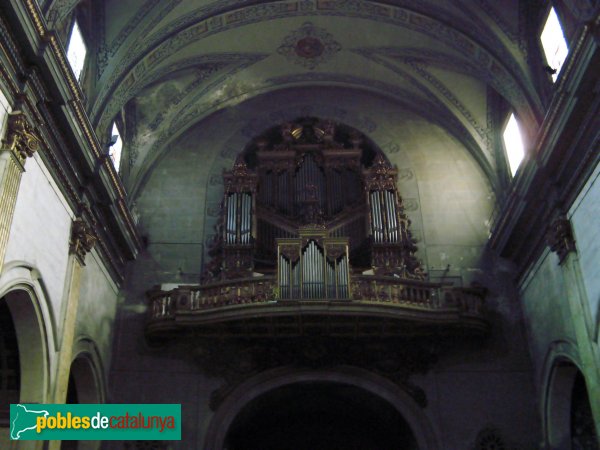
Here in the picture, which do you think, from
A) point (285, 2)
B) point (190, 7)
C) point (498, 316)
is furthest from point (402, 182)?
point (190, 7)

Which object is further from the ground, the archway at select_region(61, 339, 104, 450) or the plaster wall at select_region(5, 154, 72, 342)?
the plaster wall at select_region(5, 154, 72, 342)

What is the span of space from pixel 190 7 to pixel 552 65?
7.40 m

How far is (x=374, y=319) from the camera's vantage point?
14000 millimetres

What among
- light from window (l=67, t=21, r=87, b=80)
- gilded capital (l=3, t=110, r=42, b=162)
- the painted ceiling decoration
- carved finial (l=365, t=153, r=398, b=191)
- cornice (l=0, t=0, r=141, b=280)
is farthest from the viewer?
carved finial (l=365, t=153, r=398, b=191)

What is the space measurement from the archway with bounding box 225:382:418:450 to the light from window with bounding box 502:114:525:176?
621cm

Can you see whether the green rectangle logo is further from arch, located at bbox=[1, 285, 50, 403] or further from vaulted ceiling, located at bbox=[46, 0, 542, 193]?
vaulted ceiling, located at bbox=[46, 0, 542, 193]

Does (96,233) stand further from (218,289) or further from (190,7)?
(190,7)

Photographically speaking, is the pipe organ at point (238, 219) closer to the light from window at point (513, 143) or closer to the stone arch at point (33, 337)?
the stone arch at point (33, 337)

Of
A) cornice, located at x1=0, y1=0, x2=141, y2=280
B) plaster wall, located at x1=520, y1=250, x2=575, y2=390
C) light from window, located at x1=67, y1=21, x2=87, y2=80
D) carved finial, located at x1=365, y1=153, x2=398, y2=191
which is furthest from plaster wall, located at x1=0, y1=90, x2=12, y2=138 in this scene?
plaster wall, located at x1=520, y1=250, x2=575, y2=390

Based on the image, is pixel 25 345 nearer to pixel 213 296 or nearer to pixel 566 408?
pixel 213 296

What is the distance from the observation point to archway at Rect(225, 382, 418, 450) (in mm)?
15805

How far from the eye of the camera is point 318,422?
17578 millimetres

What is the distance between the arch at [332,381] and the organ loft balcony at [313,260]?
3.16 ft

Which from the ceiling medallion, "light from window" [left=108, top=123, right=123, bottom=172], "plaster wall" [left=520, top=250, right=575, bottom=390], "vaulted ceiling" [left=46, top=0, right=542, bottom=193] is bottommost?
"plaster wall" [left=520, top=250, right=575, bottom=390]
